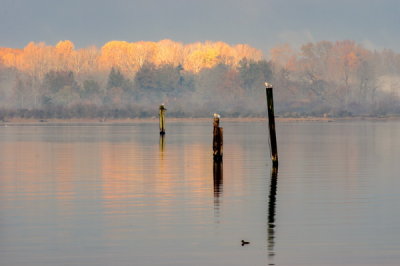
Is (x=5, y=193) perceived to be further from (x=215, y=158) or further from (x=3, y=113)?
(x=3, y=113)

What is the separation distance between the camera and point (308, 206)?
26.0 m

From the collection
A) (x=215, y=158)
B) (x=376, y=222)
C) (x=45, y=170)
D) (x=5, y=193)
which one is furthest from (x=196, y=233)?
(x=215, y=158)

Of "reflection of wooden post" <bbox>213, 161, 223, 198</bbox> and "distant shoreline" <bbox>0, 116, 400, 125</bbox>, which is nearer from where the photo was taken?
"reflection of wooden post" <bbox>213, 161, 223, 198</bbox>

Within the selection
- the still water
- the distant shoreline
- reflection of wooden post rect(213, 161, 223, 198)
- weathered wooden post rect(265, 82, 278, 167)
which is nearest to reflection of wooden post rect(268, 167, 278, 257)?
the still water

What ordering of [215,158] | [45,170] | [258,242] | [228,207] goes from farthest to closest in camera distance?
[215,158] → [45,170] → [228,207] → [258,242]

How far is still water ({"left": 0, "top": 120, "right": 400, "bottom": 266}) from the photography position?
1844 cm

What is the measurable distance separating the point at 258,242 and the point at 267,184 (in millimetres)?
13535

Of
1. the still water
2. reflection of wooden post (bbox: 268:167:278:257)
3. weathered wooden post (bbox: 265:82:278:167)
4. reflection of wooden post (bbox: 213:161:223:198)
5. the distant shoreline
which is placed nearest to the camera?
the still water

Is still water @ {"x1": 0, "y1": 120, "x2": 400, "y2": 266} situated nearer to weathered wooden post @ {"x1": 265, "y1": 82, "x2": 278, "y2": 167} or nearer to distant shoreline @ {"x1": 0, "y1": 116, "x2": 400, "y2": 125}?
weathered wooden post @ {"x1": 265, "y1": 82, "x2": 278, "y2": 167}

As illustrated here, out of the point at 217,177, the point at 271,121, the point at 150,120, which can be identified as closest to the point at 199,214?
the point at 217,177

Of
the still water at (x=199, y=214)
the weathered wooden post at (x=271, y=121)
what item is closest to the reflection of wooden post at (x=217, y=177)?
the still water at (x=199, y=214)

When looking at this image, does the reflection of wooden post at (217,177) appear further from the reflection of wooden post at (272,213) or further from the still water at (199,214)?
the reflection of wooden post at (272,213)

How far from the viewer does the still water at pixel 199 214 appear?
60.5 feet

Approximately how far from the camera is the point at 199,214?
24.3 m
